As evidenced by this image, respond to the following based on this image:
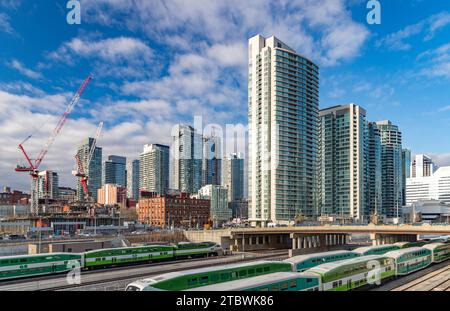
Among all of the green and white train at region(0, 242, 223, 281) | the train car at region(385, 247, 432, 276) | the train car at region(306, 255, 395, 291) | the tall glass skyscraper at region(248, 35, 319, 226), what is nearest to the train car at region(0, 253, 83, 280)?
the green and white train at region(0, 242, 223, 281)

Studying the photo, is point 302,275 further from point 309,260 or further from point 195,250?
point 195,250

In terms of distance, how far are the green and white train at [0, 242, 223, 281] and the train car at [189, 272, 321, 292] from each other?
114ft

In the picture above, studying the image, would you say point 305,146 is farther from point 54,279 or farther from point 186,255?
point 54,279

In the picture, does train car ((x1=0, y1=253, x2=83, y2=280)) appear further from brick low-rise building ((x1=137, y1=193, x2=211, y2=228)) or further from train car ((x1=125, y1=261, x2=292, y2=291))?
brick low-rise building ((x1=137, y1=193, x2=211, y2=228))

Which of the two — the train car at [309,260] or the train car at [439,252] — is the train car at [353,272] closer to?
the train car at [309,260]

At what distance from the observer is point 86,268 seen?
60219 millimetres

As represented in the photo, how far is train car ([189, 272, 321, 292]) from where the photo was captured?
2550 cm

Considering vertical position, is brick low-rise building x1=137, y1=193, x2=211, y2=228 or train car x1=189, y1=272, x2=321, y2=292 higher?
train car x1=189, y1=272, x2=321, y2=292

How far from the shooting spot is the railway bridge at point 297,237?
87.0m

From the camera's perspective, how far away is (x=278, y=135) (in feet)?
508

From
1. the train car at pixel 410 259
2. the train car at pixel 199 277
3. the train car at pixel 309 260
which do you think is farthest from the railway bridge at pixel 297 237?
the train car at pixel 199 277

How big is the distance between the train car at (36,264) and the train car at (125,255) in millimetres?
2148

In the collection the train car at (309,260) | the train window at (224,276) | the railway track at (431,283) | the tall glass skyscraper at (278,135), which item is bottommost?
the railway track at (431,283)
